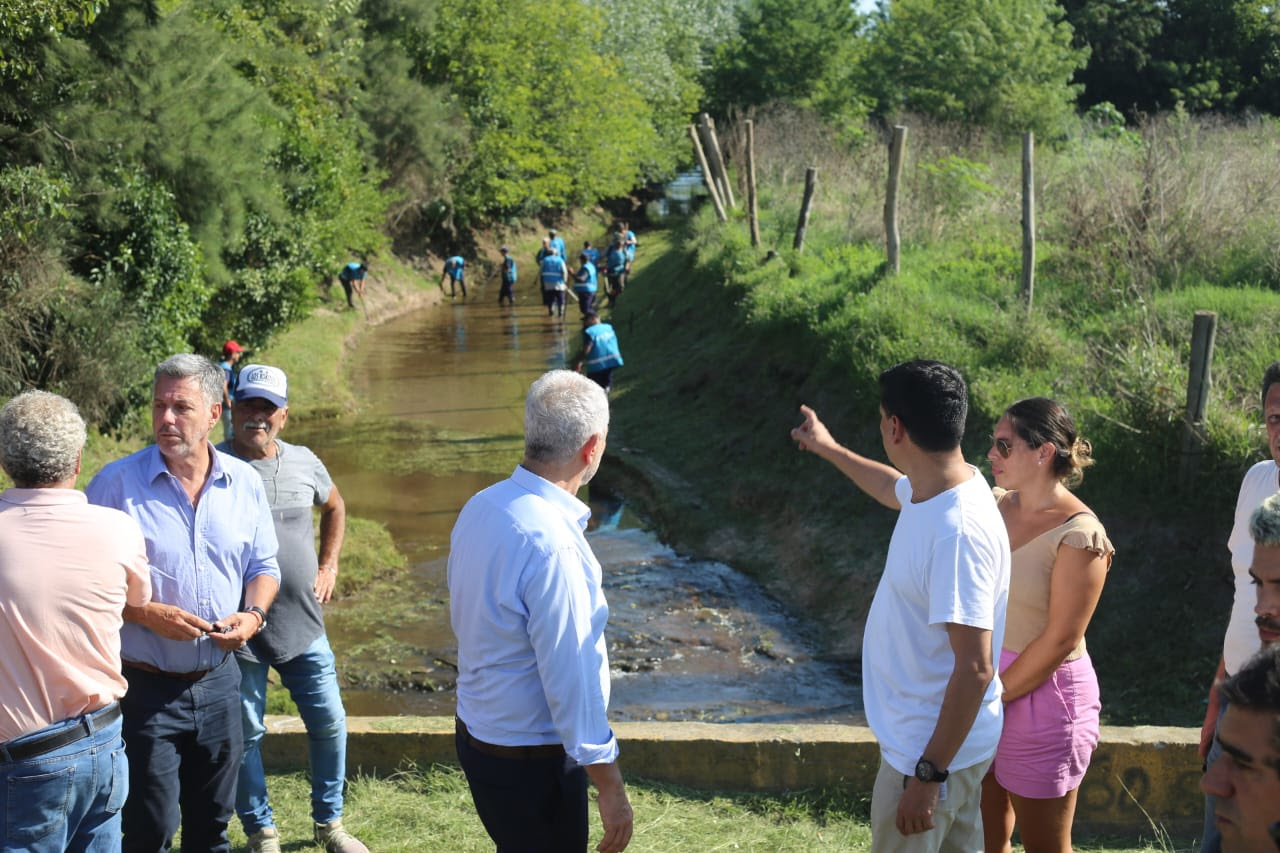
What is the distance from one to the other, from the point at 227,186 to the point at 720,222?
31.9 ft

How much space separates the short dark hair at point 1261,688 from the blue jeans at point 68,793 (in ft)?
9.18

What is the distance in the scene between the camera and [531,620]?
2865 mm

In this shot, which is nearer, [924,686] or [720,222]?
[924,686]

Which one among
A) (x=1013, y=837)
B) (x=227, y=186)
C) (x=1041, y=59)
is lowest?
(x=1013, y=837)

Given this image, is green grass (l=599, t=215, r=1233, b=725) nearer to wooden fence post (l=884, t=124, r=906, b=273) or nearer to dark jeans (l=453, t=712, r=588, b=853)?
wooden fence post (l=884, t=124, r=906, b=273)

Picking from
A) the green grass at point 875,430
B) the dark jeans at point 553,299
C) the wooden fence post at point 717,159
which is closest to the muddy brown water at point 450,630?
the green grass at point 875,430

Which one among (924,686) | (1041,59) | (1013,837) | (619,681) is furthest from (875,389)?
(1041,59)

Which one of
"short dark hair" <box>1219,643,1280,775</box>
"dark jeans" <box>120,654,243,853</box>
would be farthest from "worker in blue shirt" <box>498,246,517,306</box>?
"short dark hair" <box>1219,643,1280,775</box>

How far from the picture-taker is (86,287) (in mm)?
13211

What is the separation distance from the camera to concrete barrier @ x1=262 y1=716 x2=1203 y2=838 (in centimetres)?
473

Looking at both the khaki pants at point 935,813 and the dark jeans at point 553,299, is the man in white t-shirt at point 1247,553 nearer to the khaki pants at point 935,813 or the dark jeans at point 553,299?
the khaki pants at point 935,813

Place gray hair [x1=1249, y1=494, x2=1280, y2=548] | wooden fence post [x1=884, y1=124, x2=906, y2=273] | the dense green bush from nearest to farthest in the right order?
gray hair [x1=1249, y1=494, x2=1280, y2=548], the dense green bush, wooden fence post [x1=884, y1=124, x2=906, y2=273]

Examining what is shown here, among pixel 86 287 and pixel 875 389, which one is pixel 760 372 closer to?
pixel 875 389

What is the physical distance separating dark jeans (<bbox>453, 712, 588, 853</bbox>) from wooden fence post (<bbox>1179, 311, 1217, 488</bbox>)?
6.11m
